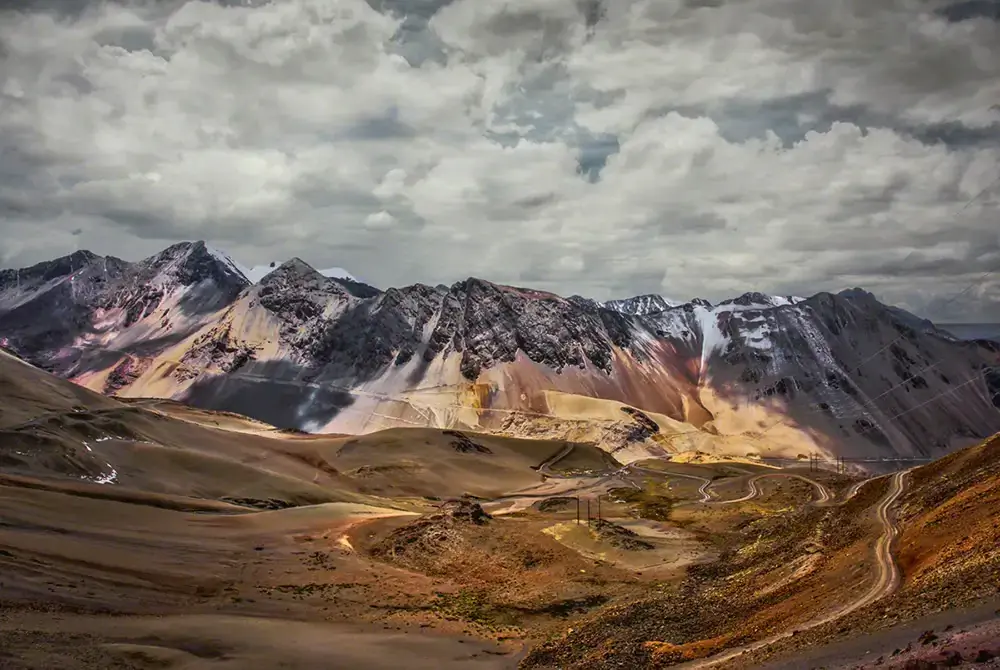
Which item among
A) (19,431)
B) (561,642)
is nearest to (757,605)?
(561,642)

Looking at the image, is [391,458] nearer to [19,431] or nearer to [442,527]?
[19,431]

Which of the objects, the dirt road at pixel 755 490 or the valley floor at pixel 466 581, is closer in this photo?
the valley floor at pixel 466 581

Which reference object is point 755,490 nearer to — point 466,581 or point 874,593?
point 466,581

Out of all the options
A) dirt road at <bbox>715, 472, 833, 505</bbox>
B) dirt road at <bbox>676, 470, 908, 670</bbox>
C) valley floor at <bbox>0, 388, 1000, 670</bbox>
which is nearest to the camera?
dirt road at <bbox>676, 470, 908, 670</bbox>

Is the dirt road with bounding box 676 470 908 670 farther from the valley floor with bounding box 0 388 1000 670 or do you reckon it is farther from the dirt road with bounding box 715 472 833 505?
the dirt road with bounding box 715 472 833 505

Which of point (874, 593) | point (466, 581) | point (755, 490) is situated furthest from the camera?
point (755, 490)

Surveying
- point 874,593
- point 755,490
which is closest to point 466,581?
point 874,593

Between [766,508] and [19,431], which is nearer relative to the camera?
[19,431]

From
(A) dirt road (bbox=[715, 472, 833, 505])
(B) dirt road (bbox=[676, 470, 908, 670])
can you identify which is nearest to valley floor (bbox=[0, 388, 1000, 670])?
(B) dirt road (bbox=[676, 470, 908, 670])

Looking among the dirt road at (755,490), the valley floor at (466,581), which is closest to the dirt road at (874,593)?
the valley floor at (466,581)

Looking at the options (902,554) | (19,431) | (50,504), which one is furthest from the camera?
(19,431)

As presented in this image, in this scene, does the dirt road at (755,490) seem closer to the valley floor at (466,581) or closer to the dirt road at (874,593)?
the valley floor at (466,581)
